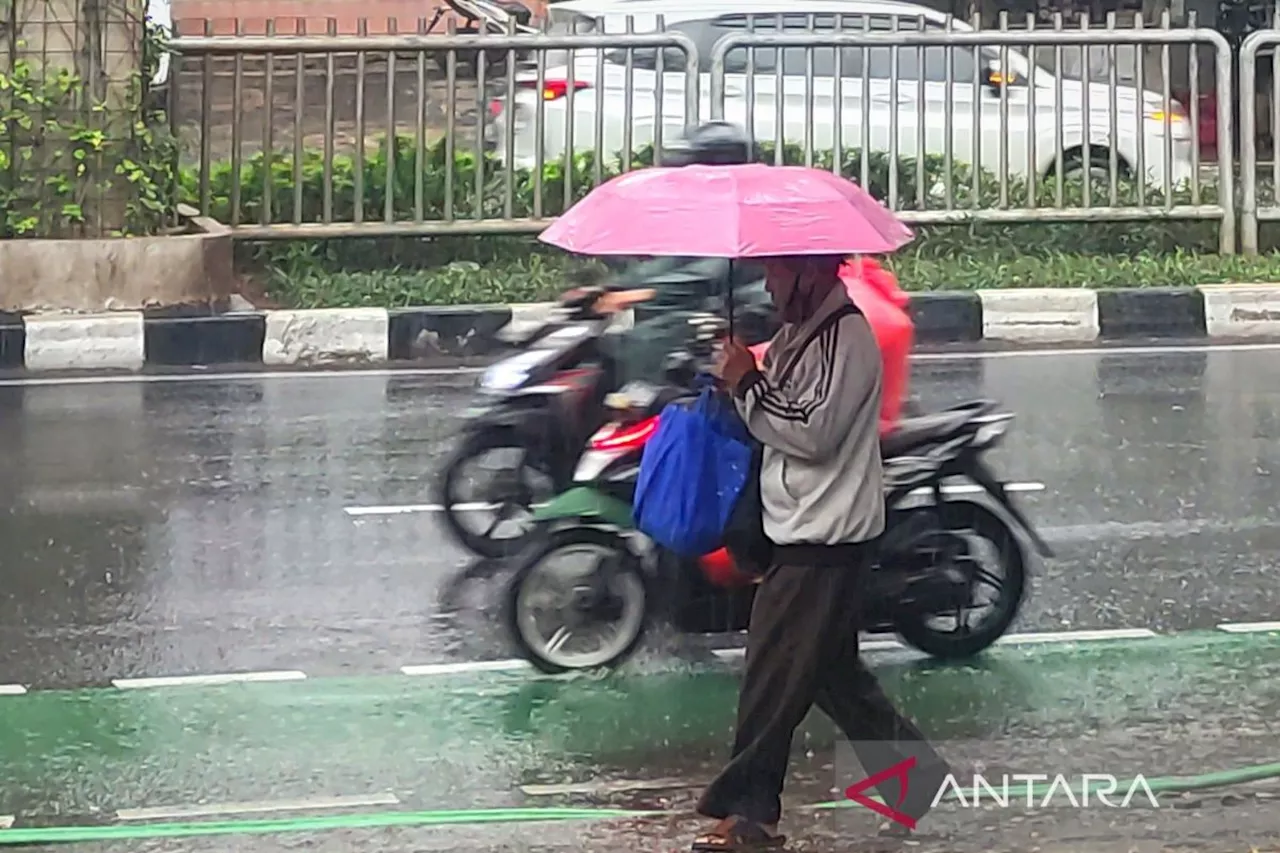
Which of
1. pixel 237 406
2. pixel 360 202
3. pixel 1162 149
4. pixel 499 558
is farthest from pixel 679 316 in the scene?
pixel 1162 149

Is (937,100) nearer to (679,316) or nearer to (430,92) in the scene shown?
(430,92)

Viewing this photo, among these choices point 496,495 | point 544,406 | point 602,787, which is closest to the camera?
point 602,787

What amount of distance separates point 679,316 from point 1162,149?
7.59 metres

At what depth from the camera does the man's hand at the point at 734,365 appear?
4.20 metres

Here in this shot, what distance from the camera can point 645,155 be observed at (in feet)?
40.2

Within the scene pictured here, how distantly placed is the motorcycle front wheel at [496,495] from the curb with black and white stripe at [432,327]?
3.66 m

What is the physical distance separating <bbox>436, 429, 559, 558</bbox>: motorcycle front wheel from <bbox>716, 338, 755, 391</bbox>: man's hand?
6.20 feet

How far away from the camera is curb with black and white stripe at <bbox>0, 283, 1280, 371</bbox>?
1061 cm

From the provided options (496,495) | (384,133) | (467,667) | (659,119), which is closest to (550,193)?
(659,119)

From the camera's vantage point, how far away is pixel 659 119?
12.0 metres

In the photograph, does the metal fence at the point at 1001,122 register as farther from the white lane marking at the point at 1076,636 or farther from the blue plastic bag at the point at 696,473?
the blue plastic bag at the point at 696,473

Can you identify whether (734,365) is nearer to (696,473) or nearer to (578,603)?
(696,473)

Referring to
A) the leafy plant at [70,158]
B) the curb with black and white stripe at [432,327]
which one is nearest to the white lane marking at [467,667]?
the curb with black and white stripe at [432,327]

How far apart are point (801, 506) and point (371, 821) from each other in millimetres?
1207
